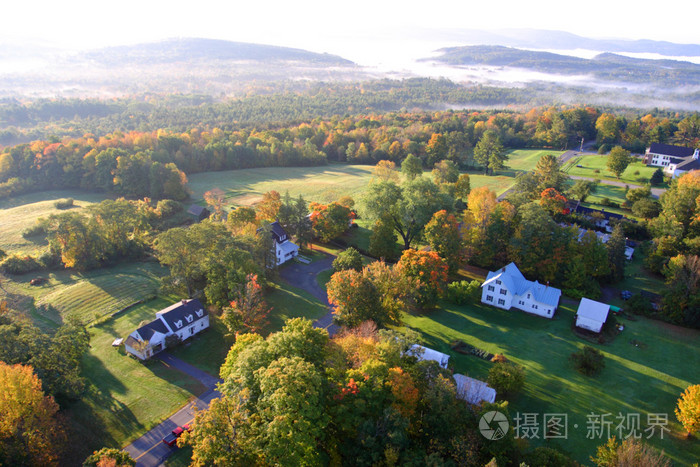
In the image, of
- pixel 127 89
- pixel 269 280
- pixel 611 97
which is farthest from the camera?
pixel 611 97

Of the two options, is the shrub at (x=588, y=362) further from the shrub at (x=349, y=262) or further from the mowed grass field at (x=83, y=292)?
the mowed grass field at (x=83, y=292)

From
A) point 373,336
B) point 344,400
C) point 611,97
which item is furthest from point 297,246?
point 611,97

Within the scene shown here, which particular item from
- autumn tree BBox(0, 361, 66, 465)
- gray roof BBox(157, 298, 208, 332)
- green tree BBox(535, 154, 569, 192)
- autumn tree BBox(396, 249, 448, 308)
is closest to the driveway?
autumn tree BBox(396, 249, 448, 308)

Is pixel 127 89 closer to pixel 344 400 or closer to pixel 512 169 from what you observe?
pixel 512 169

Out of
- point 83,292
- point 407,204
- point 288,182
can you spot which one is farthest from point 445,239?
point 288,182

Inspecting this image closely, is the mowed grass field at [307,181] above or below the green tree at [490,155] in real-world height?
below

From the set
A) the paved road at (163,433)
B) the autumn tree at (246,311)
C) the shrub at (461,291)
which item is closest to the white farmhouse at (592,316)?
the shrub at (461,291)

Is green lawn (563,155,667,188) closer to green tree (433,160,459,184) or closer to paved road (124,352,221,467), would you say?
green tree (433,160,459,184)
